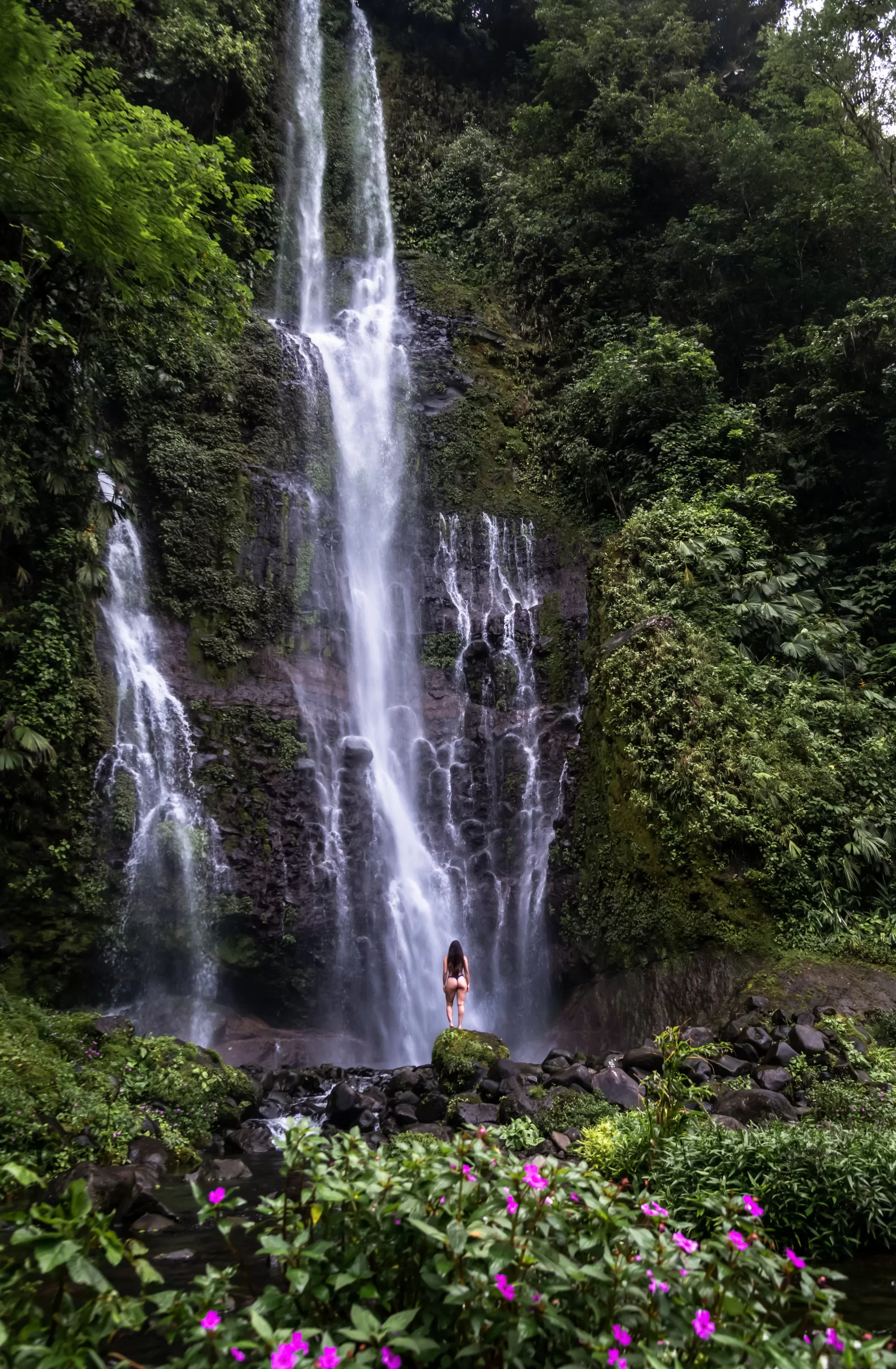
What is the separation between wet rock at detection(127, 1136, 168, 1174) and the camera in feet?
A: 20.0

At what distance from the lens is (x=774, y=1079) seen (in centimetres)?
639

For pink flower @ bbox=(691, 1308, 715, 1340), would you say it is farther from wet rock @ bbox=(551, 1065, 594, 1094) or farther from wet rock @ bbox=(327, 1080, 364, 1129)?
wet rock @ bbox=(327, 1080, 364, 1129)

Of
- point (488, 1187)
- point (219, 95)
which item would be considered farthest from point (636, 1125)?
point (219, 95)

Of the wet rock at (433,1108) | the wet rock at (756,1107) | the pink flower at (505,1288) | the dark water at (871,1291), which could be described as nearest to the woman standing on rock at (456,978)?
the wet rock at (433,1108)

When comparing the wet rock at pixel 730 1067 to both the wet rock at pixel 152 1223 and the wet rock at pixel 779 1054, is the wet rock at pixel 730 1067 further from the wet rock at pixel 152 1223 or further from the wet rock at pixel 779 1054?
the wet rock at pixel 152 1223

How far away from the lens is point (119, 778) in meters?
11.3

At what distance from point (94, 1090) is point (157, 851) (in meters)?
4.89

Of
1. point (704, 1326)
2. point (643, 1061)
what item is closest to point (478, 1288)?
point (704, 1326)

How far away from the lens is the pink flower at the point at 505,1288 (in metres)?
1.92

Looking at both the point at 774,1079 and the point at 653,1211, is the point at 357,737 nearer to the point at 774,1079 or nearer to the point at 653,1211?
the point at 774,1079

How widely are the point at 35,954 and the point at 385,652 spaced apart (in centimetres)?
745

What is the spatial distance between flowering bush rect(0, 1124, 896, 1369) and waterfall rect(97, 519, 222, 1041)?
30.7 ft

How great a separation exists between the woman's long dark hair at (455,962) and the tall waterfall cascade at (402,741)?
7.80 feet

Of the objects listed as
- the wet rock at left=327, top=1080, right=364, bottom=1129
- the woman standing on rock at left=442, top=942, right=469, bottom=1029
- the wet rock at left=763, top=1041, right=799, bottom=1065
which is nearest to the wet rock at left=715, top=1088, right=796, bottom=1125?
the wet rock at left=763, top=1041, right=799, bottom=1065
